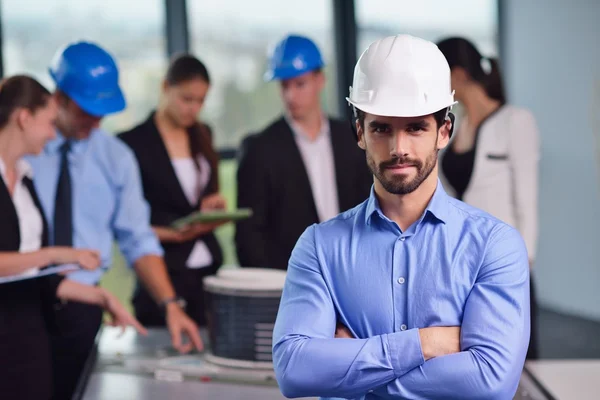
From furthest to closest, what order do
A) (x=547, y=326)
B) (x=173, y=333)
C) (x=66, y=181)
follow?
(x=547, y=326) → (x=66, y=181) → (x=173, y=333)

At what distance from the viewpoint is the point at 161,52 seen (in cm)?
679

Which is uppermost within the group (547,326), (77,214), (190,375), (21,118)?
(21,118)

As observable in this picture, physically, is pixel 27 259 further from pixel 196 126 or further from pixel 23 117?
pixel 196 126

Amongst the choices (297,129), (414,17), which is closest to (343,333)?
(297,129)

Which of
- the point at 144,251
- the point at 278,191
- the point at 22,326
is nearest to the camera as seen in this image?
the point at 22,326

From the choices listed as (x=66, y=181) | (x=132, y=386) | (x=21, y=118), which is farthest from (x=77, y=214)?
(x=132, y=386)

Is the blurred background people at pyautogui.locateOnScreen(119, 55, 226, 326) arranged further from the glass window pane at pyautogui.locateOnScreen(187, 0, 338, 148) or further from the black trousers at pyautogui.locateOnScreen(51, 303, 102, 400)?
the glass window pane at pyautogui.locateOnScreen(187, 0, 338, 148)

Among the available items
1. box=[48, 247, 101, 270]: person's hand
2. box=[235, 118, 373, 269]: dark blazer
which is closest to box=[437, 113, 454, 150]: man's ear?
box=[48, 247, 101, 270]: person's hand

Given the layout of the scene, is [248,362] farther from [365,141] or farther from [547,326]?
[547,326]

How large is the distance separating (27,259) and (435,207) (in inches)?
56.6

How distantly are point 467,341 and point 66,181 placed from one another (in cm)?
183

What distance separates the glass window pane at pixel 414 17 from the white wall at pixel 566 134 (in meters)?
0.42

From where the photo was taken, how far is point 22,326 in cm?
278

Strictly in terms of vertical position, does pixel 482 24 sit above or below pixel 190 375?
above
